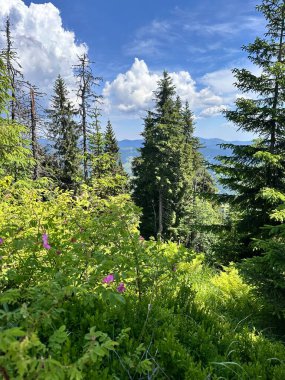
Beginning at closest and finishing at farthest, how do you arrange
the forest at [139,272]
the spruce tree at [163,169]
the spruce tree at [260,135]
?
1. the forest at [139,272]
2. the spruce tree at [260,135]
3. the spruce tree at [163,169]

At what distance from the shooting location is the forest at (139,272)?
2275 mm

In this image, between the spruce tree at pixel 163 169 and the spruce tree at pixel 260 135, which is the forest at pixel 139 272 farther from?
the spruce tree at pixel 163 169

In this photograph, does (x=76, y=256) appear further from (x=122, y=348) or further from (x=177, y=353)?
(x=177, y=353)

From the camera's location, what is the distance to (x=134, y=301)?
368 centimetres

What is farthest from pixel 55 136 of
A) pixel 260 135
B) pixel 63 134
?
pixel 260 135

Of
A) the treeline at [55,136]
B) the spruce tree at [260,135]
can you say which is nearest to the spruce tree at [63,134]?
the treeline at [55,136]

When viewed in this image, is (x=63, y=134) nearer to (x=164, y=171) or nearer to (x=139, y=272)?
(x=164, y=171)

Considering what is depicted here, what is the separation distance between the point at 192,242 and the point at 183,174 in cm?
881

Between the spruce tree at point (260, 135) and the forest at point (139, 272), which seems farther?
the spruce tree at point (260, 135)

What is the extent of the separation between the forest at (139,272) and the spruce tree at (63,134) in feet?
20.3

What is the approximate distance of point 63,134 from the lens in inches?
1203

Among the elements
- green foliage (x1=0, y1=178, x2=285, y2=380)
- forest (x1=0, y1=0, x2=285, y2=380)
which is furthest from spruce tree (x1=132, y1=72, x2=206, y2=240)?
green foliage (x1=0, y1=178, x2=285, y2=380)

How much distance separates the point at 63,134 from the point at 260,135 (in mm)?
23341

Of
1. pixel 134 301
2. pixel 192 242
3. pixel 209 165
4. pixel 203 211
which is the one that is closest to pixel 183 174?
pixel 203 211
